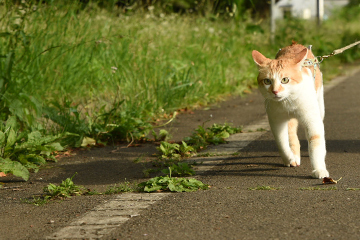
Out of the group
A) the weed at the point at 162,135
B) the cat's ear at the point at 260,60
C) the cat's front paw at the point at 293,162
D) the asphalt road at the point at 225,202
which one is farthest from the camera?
the weed at the point at 162,135

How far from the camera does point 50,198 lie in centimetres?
373

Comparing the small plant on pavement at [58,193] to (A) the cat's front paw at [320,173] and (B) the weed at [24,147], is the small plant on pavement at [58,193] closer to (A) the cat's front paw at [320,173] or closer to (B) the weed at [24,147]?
(B) the weed at [24,147]

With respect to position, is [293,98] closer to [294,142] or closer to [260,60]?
[260,60]

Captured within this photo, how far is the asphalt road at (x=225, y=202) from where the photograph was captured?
294cm

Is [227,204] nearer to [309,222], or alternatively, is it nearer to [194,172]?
[309,222]

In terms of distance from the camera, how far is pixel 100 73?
7602mm

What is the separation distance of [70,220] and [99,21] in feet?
17.6

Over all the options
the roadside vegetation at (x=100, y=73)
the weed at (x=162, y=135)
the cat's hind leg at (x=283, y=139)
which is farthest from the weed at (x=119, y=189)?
the weed at (x=162, y=135)

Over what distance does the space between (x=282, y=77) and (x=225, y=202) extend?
106 centimetres

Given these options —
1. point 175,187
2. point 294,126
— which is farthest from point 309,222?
point 294,126

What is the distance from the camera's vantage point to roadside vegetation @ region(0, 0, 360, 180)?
16.5ft

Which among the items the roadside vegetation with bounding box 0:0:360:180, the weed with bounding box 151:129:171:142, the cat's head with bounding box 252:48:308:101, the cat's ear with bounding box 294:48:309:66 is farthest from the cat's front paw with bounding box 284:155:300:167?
the weed with bounding box 151:129:171:142

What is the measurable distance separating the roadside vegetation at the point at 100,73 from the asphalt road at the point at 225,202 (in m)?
0.35

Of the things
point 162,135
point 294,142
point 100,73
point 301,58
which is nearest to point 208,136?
point 162,135
